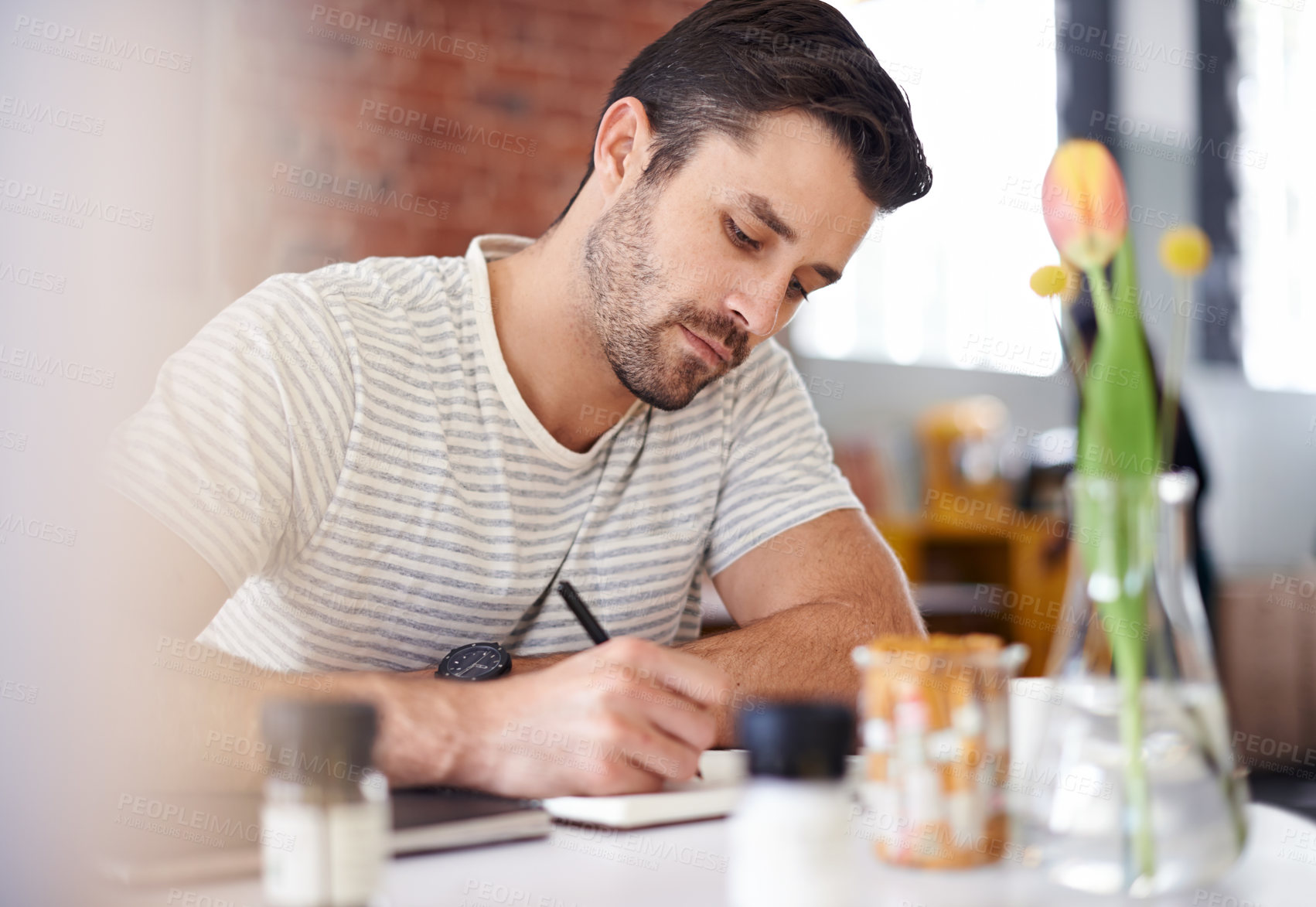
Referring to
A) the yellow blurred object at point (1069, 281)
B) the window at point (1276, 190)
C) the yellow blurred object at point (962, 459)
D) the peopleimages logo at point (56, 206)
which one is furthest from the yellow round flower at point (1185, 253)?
the window at point (1276, 190)

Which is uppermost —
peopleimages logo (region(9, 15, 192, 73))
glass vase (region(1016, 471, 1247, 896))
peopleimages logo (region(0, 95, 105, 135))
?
peopleimages logo (region(9, 15, 192, 73))

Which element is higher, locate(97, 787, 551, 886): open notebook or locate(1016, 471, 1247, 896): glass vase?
locate(1016, 471, 1247, 896): glass vase

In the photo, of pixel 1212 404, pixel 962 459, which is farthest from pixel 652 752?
pixel 1212 404

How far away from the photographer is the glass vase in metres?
0.57

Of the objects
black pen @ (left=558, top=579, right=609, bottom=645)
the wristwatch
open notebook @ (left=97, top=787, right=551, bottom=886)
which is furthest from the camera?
black pen @ (left=558, top=579, right=609, bottom=645)

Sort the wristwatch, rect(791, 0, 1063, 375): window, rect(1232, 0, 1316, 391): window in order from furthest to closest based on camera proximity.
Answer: rect(1232, 0, 1316, 391): window → rect(791, 0, 1063, 375): window → the wristwatch

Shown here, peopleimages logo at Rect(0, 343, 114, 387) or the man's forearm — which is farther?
the man's forearm

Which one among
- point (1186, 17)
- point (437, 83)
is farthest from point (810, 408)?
point (1186, 17)

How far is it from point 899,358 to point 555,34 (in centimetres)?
169

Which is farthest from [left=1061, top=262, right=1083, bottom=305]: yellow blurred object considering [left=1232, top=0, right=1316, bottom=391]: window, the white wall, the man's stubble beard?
[left=1232, top=0, right=1316, bottom=391]: window

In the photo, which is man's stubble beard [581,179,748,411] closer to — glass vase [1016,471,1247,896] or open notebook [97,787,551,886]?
open notebook [97,787,551,886]

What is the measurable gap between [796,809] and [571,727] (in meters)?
0.34

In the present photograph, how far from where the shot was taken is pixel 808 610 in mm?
1223

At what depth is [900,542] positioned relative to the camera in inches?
138
